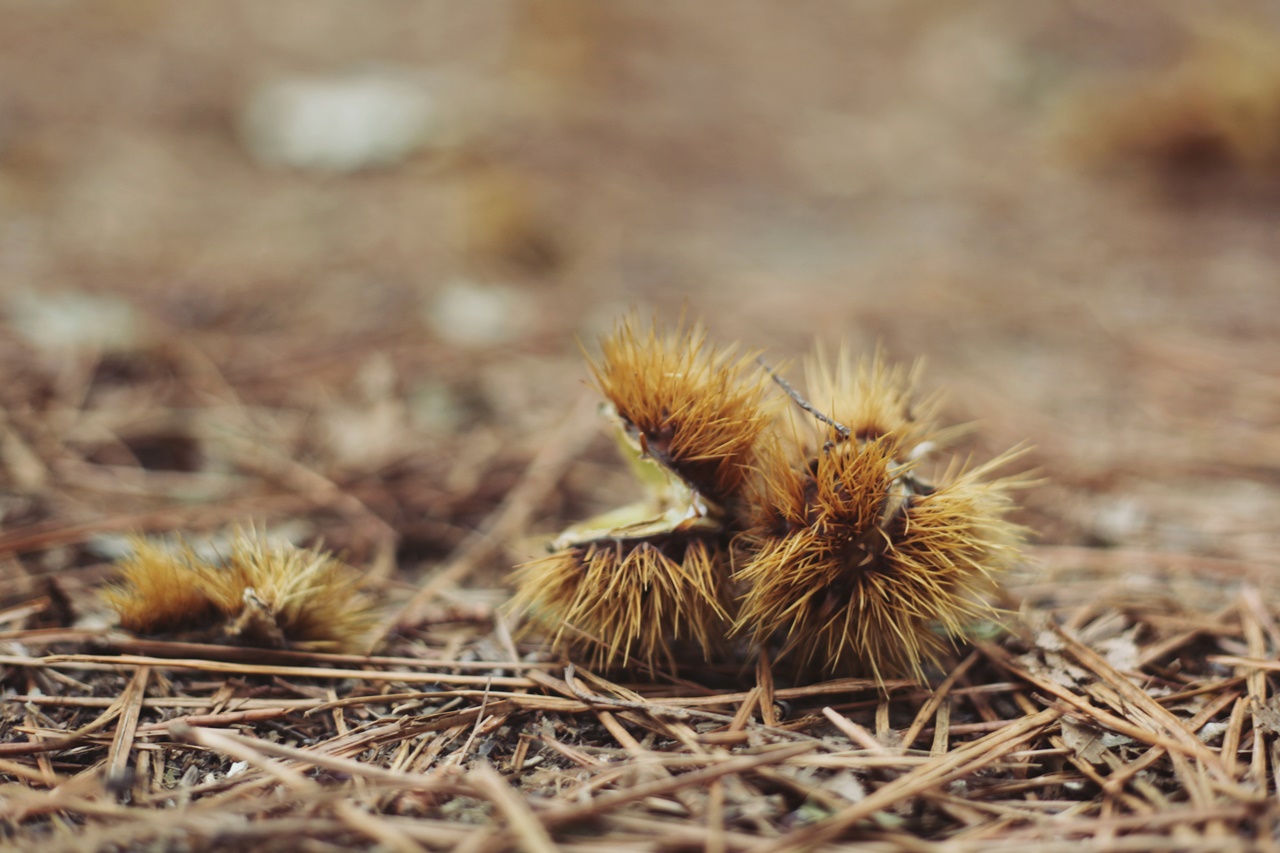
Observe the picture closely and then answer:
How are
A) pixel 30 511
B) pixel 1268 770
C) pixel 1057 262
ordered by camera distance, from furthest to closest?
pixel 1057 262 < pixel 30 511 < pixel 1268 770

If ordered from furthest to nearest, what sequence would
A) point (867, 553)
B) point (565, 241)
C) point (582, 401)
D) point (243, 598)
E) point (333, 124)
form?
point (333, 124)
point (565, 241)
point (582, 401)
point (243, 598)
point (867, 553)

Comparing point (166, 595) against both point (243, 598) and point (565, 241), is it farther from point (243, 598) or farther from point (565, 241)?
point (565, 241)

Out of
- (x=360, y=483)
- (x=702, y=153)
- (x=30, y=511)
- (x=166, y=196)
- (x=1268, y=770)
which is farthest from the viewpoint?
(x=702, y=153)

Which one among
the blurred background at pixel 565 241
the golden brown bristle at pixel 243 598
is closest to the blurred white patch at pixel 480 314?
the blurred background at pixel 565 241

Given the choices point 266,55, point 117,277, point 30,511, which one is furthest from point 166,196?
point 30,511

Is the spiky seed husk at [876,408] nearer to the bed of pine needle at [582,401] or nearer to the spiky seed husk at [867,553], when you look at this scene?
the spiky seed husk at [867,553]

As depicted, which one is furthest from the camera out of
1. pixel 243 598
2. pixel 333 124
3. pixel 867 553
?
pixel 333 124

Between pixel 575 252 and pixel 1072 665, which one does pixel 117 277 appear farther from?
pixel 1072 665

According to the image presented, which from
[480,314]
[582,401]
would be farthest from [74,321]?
[582,401]
